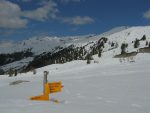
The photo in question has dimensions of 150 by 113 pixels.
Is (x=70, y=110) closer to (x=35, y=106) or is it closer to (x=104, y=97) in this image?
(x=35, y=106)

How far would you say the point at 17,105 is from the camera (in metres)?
10.0

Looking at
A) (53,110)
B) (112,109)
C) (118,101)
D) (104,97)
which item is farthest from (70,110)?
(104,97)

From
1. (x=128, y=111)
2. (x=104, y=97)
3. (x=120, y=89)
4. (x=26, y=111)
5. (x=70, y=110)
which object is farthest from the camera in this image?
(x=120, y=89)

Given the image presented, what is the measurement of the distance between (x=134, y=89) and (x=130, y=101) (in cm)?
380

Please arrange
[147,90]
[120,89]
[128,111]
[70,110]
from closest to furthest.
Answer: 1. [70,110]
2. [128,111]
3. [147,90]
4. [120,89]

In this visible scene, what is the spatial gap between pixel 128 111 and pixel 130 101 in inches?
101

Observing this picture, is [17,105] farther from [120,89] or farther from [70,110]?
[120,89]

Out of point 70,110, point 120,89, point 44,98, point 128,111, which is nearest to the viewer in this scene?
point 70,110

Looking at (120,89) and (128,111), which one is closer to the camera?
(128,111)

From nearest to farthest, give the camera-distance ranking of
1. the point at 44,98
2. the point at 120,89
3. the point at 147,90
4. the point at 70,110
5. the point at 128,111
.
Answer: the point at 70,110, the point at 128,111, the point at 44,98, the point at 147,90, the point at 120,89

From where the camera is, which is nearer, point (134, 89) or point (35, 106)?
point (35, 106)

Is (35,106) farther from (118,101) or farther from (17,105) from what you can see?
(118,101)

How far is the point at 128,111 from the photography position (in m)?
11.2

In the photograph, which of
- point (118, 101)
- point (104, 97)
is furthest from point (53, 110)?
point (104, 97)
